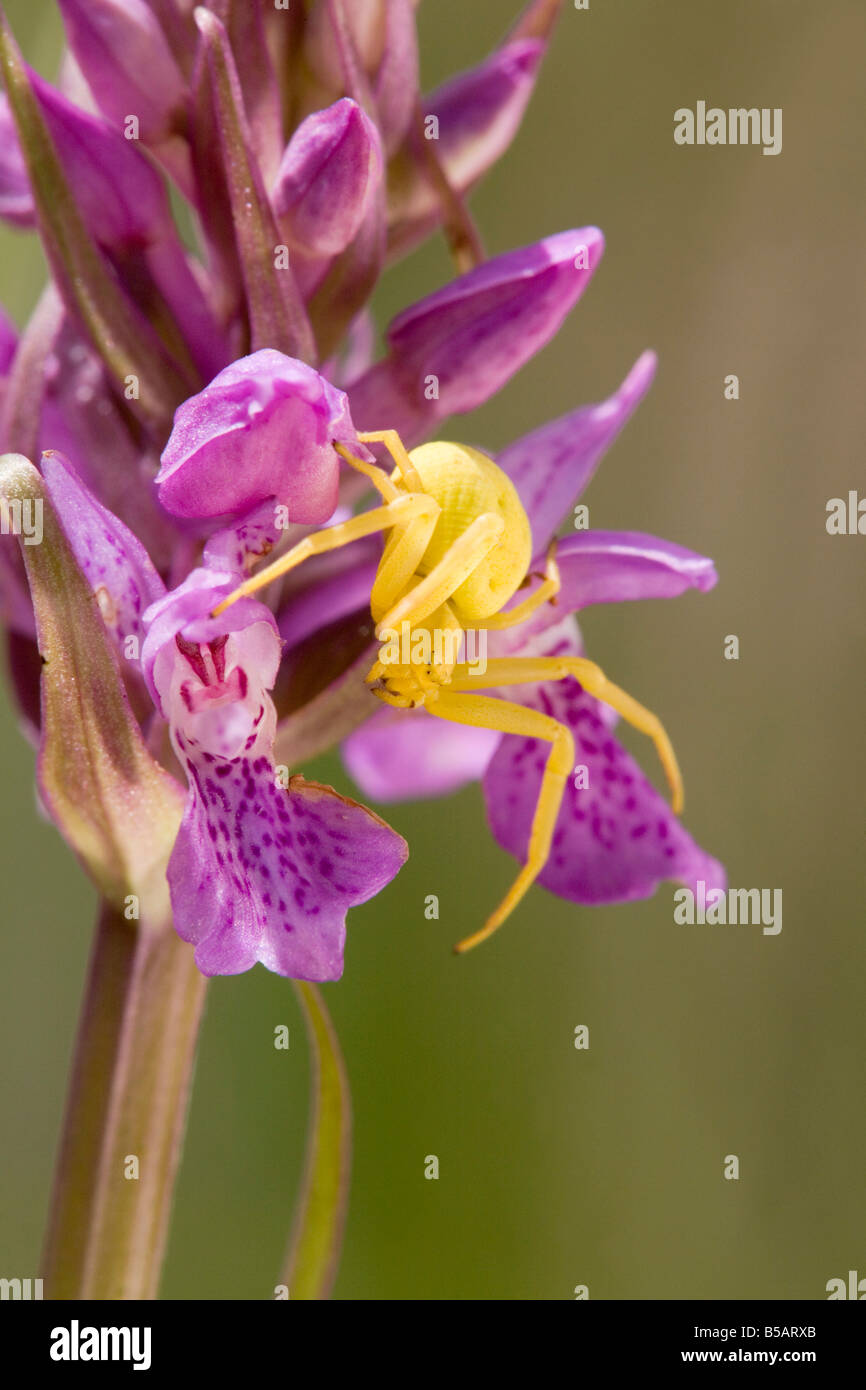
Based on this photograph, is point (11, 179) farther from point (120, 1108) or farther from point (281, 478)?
Answer: point (120, 1108)

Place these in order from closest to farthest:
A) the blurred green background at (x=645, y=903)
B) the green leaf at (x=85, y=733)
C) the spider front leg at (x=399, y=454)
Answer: the green leaf at (x=85, y=733)
the spider front leg at (x=399, y=454)
the blurred green background at (x=645, y=903)

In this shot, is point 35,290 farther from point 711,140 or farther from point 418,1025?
point 711,140

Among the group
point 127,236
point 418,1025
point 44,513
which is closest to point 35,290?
point 127,236

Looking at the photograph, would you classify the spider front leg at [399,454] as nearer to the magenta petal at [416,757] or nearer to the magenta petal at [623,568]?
the magenta petal at [623,568]

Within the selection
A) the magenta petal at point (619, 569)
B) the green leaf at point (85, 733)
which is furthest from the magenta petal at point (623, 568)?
the green leaf at point (85, 733)

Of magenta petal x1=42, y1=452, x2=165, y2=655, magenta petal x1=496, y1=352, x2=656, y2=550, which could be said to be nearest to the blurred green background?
magenta petal x1=496, y1=352, x2=656, y2=550

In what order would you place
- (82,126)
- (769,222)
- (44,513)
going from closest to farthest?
(44,513)
(82,126)
(769,222)

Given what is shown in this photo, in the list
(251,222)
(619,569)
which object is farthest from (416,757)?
(251,222)
